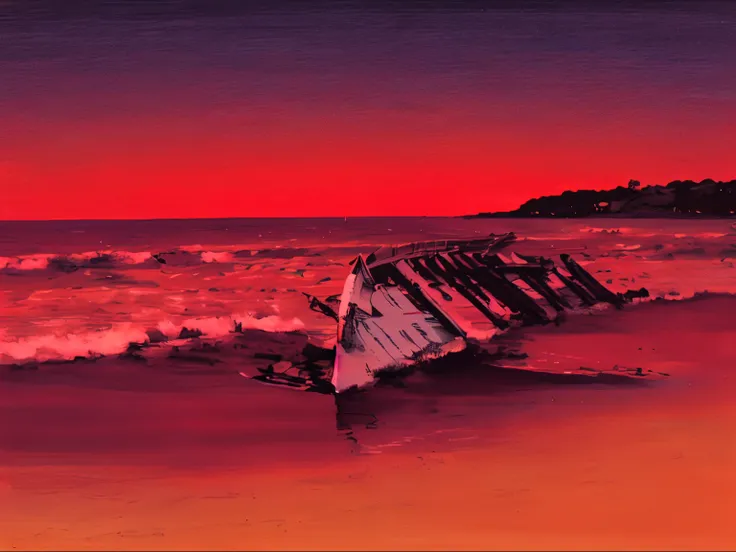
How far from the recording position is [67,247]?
3848mm

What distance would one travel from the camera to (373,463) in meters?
A: 2.27

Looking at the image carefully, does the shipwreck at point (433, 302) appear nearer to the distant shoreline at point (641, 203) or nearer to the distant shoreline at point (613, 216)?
the distant shoreline at point (613, 216)

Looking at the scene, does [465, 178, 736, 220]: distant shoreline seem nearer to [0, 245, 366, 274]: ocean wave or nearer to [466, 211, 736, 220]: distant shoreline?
[466, 211, 736, 220]: distant shoreline

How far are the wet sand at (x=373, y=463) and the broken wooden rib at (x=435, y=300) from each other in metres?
0.16

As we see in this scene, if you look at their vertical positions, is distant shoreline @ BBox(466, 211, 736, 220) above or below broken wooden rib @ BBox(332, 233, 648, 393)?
above

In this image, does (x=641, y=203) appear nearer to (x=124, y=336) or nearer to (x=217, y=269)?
(x=217, y=269)

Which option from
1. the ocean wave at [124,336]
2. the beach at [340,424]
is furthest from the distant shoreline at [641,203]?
the ocean wave at [124,336]

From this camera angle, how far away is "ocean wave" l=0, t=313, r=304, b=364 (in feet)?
9.87

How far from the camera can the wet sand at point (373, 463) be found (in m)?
2.08

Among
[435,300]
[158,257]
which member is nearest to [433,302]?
[435,300]

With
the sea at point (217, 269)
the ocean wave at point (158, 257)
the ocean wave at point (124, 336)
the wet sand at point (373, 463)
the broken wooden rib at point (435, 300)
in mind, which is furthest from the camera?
the ocean wave at point (158, 257)

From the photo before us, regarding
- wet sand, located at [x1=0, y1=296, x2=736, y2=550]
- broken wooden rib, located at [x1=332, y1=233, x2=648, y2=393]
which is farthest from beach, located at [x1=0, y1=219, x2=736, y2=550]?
broken wooden rib, located at [x1=332, y1=233, x2=648, y2=393]

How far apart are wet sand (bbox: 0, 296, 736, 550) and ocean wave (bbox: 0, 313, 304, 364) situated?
14cm

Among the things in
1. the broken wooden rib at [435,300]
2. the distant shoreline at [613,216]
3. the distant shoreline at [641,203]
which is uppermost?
the distant shoreline at [641,203]
